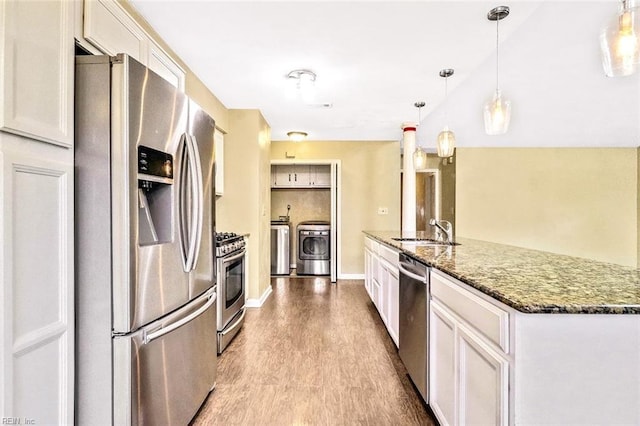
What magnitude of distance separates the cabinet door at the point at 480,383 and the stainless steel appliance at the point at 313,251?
4.48m

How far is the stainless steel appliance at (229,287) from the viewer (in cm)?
261

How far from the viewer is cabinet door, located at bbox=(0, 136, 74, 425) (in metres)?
0.96

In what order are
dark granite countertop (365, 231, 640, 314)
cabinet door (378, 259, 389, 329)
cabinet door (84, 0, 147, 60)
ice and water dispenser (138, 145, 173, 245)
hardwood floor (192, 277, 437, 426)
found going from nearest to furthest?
dark granite countertop (365, 231, 640, 314), ice and water dispenser (138, 145, 173, 245), cabinet door (84, 0, 147, 60), hardwood floor (192, 277, 437, 426), cabinet door (378, 259, 389, 329)

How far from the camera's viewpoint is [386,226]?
5.61 meters

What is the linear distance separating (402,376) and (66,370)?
6.41ft

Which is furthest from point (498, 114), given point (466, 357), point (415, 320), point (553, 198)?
point (553, 198)

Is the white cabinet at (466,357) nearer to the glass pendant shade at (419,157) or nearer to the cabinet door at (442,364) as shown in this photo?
the cabinet door at (442,364)

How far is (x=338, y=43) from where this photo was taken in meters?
2.28

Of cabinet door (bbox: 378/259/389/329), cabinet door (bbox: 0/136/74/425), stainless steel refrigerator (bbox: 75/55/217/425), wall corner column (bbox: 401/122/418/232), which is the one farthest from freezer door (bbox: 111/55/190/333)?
wall corner column (bbox: 401/122/418/232)

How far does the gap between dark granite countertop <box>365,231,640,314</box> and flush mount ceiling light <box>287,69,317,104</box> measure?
6.25 ft

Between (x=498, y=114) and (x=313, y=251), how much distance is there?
13.7ft

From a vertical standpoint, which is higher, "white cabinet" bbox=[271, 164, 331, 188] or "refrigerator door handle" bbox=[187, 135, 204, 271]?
"white cabinet" bbox=[271, 164, 331, 188]

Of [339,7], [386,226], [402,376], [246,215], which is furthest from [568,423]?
[386,226]

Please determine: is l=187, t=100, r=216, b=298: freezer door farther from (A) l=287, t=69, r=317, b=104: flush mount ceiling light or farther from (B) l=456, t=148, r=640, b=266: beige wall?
(B) l=456, t=148, r=640, b=266: beige wall
